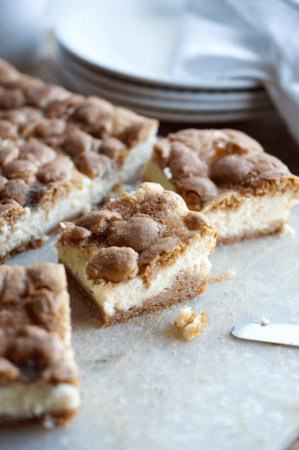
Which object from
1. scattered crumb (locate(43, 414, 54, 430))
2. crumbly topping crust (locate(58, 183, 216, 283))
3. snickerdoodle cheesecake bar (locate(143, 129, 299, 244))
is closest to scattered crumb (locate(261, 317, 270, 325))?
crumbly topping crust (locate(58, 183, 216, 283))

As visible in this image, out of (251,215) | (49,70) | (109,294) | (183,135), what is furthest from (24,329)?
(49,70)

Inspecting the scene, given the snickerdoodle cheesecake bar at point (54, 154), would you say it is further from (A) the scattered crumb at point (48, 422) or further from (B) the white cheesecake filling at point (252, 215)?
(A) the scattered crumb at point (48, 422)

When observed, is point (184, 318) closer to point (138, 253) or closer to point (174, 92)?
point (138, 253)

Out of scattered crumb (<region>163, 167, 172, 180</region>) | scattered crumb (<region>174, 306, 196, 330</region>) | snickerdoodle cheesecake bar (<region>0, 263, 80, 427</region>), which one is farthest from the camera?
scattered crumb (<region>163, 167, 172, 180</region>)

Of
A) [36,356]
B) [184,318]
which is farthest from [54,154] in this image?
[36,356]

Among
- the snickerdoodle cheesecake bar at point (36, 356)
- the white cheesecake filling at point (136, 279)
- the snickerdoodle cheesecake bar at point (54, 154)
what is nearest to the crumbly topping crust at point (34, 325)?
the snickerdoodle cheesecake bar at point (36, 356)

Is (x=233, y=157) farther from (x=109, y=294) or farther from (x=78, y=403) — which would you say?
(x=78, y=403)

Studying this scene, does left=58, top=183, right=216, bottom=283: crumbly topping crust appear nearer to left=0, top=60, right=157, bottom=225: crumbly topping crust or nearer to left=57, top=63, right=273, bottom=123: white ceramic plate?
left=0, top=60, right=157, bottom=225: crumbly topping crust
